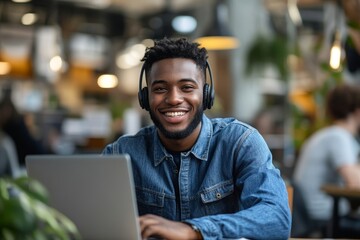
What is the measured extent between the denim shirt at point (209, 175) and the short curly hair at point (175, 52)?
0.20m

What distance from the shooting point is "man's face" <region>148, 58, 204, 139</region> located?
190 cm

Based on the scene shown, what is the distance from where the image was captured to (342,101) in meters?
4.42

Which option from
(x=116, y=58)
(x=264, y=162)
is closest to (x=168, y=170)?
(x=264, y=162)

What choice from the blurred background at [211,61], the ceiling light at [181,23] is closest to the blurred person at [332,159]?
the blurred background at [211,61]

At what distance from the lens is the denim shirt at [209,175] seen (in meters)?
1.85

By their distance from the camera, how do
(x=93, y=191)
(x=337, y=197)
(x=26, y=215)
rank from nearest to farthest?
(x=26, y=215) → (x=93, y=191) → (x=337, y=197)

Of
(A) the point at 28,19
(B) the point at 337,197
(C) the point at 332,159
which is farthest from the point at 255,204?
(A) the point at 28,19

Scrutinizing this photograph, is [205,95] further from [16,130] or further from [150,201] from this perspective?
[16,130]

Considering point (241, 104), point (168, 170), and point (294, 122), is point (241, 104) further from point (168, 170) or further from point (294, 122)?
point (168, 170)

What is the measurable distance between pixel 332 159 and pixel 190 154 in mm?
2430

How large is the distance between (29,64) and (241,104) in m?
3.57

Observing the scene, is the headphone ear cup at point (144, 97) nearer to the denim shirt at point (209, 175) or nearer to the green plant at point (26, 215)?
the denim shirt at point (209, 175)

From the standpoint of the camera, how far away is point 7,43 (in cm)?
1071

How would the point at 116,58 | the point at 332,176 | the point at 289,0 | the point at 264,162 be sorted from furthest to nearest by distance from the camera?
the point at 116,58 → the point at 289,0 → the point at 332,176 → the point at 264,162
